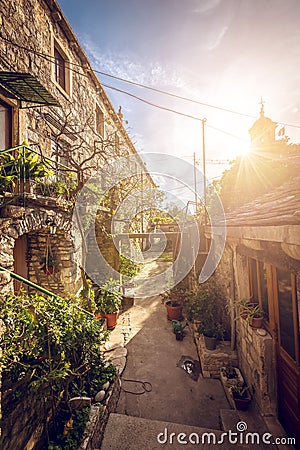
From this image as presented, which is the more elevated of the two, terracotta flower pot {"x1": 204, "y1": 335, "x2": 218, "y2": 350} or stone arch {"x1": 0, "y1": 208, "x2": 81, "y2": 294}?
stone arch {"x1": 0, "y1": 208, "x2": 81, "y2": 294}

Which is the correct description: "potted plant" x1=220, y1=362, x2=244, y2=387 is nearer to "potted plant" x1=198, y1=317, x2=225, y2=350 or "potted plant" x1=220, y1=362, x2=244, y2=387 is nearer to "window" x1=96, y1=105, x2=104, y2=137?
"potted plant" x1=198, y1=317, x2=225, y2=350

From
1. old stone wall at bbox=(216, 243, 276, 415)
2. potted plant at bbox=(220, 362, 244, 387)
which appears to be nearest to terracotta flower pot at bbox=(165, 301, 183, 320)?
old stone wall at bbox=(216, 243, 276, 415)

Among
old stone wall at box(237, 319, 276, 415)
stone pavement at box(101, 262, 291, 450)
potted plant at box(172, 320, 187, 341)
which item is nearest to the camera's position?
stone pavement at box(101, 262, 291, 450)

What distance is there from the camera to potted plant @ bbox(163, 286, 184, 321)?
7.17m

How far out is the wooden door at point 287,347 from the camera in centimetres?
262

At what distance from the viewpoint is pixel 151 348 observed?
5.65 meters

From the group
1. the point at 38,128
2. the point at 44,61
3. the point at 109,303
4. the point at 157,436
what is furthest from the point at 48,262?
the point at 44,61

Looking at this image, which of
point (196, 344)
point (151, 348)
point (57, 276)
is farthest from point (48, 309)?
point (196, 344)

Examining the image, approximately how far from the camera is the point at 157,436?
10.2 feet

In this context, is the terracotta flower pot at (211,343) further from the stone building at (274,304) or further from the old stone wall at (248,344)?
the stone building at (274,304)

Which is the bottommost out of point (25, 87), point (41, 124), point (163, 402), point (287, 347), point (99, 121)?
point (163, 402)

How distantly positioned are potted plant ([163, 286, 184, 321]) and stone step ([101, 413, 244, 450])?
3.93m

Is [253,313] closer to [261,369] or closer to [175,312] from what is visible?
[261,369]

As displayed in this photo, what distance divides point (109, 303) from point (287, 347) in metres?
4.91
